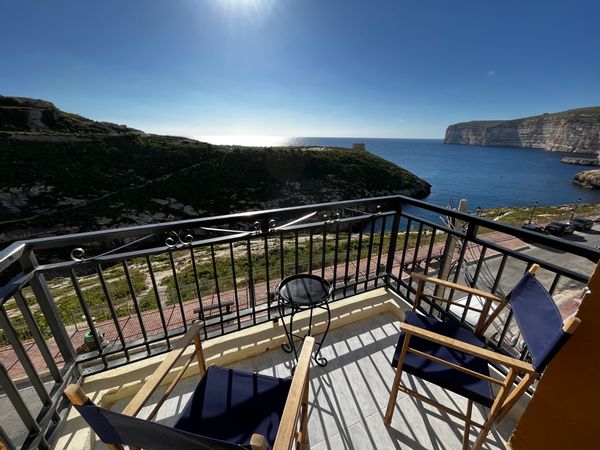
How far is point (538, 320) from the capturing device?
48.8 inches

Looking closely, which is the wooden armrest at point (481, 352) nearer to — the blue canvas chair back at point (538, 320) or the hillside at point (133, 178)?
the blue canvas chair back at point (538, 320)

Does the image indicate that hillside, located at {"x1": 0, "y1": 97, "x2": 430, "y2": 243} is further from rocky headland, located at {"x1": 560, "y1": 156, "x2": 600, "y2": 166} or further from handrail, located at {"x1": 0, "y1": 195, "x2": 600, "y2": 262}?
rocky headland, located at {"x1": 560, "y1": 156, "x2": 600, "y2": 166}

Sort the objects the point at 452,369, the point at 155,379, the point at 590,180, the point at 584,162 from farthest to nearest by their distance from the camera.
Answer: the point at 584,162
the point at 590,180
the point at 452,369
the point at 155,379

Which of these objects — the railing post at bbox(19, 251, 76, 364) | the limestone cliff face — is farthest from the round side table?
the limestone cliff face

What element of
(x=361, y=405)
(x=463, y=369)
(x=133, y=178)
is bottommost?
(x=133, y=178)

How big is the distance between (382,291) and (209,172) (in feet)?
90.6

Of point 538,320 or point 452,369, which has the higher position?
point 538,320

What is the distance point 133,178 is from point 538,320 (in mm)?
29098

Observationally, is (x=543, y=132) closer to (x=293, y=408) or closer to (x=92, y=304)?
(x=293, y=408)

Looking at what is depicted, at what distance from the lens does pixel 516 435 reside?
1.34m

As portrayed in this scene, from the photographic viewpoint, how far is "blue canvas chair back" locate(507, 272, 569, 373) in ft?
3.41

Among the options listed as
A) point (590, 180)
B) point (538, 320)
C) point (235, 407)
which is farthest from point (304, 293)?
point (590, 180)

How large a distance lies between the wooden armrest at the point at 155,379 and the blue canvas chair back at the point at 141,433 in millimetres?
147

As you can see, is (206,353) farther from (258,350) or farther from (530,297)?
(530,297)
